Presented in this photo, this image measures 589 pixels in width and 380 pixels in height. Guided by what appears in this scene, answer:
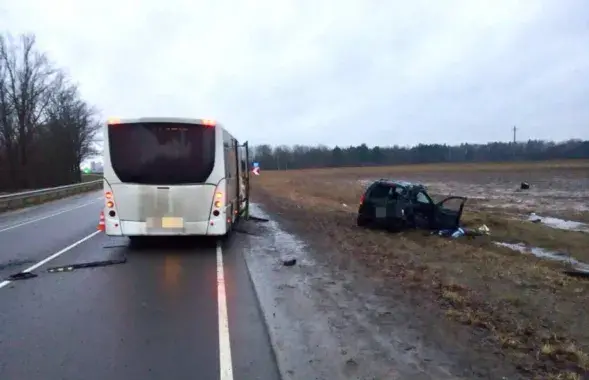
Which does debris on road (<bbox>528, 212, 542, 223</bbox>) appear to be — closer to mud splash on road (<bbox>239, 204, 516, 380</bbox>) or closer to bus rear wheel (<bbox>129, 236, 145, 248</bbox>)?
mud splash on road (<bbox>239, 204, 516, 380</bbox>)

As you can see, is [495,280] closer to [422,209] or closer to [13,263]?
[422,209]

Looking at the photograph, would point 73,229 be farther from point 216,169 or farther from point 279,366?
point 279,366

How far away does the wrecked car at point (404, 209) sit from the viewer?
1535 cm

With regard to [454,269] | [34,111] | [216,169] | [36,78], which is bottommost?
[454,269]

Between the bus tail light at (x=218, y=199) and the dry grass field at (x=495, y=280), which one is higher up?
the bus tail light at (x=218, y=199)

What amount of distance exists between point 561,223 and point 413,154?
414ft

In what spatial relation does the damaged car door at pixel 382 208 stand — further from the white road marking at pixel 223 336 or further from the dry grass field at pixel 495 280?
the white road marking at pixel 223 336

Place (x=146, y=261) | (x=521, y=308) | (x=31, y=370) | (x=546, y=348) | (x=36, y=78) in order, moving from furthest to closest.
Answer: (x=36, y=78) < (x=146, y=261) < (x=521, y=308) < (x=546, y=348) < (x=31, y=370)

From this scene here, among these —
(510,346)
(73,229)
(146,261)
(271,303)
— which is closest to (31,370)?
(271,303)

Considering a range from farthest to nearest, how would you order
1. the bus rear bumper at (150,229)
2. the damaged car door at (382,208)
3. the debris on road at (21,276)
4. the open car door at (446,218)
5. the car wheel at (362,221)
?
the car wheel at (362,221) → the open car door at (446,218) → the damaged car door at (382,208) → the bus rear bumper at (150,229) → the debris on road at (21,276)

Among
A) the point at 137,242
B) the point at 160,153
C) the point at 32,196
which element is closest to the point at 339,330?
the point at 160,153

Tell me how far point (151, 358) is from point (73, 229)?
40.5 ft

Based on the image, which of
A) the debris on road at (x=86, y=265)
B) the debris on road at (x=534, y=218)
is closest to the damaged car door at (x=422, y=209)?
the debris on road at (x=534, y=218)

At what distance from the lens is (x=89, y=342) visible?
17.2ft
